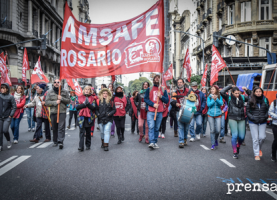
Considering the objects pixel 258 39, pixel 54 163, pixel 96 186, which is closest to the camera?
pixel 96 186

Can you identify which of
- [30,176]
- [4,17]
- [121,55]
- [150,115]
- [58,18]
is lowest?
[30,176]

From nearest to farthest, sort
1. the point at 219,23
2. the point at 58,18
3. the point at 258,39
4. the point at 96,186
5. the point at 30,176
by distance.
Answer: the point at 96,186 → the point at 30,176 → the point at 258,39 → the point at 219,23 → the point at 58,18

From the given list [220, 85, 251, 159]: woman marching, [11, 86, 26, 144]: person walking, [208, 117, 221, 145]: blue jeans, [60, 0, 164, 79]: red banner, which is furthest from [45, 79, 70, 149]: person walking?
[220, 85, 251, 159]: woman marching

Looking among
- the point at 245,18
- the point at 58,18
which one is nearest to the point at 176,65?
the point at 58,18

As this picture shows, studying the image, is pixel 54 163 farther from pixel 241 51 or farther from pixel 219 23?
pixel 219 23

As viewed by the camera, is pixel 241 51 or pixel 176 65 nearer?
pixel 241 51

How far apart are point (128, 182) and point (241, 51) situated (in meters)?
28.4

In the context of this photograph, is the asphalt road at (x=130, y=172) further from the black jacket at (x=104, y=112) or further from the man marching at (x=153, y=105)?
the black jacket at (x=104, y=112)

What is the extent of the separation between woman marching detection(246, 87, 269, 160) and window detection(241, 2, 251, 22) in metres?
26.7

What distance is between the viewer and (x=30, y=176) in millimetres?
4996

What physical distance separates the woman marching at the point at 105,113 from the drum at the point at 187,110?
2009mm

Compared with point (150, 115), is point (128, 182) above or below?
below

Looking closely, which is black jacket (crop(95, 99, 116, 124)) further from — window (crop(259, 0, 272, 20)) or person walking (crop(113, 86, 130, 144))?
window (crop(259, 0, 272, 20))

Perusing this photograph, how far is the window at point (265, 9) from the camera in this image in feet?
93.6
